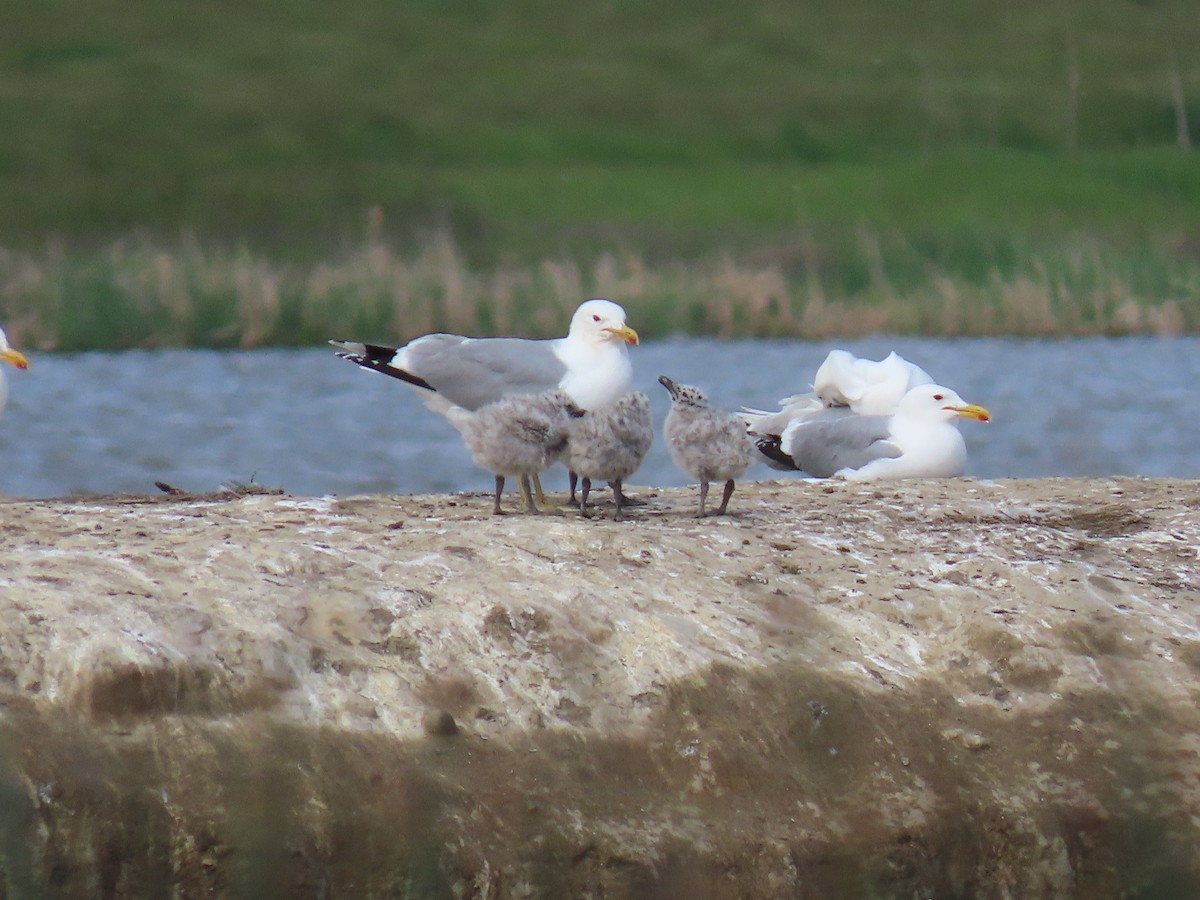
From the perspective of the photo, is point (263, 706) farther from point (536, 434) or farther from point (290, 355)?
point (290, 355)

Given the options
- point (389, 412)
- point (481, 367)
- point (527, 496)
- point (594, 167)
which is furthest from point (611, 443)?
point (594, 167)

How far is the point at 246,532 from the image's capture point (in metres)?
4.41

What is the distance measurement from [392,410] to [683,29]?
31723 mm

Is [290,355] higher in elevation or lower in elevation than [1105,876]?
lower

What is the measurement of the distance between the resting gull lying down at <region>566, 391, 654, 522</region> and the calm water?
598 centimetres

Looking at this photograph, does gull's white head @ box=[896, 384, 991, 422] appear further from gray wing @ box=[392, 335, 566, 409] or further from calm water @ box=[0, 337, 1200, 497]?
calm water @ box=[0, 337, 1200, 497]

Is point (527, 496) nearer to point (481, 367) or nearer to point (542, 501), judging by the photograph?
point (542, 501)

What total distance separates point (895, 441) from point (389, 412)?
8447mm

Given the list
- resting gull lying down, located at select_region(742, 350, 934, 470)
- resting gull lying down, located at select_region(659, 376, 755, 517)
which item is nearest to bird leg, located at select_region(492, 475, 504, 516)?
resting gull lying down, located at select_region(659, 376, 755, 517)

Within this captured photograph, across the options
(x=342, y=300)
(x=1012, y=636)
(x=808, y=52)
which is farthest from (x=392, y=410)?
(x=808, y=52)

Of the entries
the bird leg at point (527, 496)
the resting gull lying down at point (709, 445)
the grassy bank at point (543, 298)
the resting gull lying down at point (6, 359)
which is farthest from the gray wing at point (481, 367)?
the grassy bank at point (543, 298)

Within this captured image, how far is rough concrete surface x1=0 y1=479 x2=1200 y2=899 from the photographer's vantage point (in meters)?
3.61

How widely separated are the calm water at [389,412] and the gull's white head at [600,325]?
5.16m

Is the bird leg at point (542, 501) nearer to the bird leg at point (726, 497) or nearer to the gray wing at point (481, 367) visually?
the gray wing at point (481, 367)
